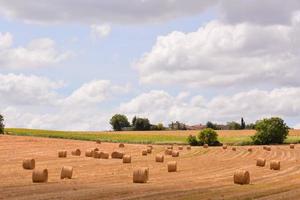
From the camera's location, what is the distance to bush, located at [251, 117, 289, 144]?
8781 cm

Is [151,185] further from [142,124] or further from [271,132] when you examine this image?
[142,124]

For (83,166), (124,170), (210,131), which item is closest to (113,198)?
(124,170)

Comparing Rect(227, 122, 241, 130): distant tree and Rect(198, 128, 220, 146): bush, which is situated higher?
Rect(227, 122, 241, 130): distant tree

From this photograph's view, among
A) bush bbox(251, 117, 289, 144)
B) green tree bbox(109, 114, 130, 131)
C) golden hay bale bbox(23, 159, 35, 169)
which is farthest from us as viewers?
green tree bbox(109, 114, 130, 131)

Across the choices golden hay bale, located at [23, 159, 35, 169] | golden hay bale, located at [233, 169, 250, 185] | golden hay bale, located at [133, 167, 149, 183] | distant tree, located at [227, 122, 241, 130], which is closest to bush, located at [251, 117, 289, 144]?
golden hay bale, located at [23, 159, 35, 169]

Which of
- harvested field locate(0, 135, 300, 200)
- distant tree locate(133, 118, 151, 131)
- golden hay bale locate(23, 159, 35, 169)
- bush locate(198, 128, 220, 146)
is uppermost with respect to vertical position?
distant tree locate(133, 118, 151, 131)

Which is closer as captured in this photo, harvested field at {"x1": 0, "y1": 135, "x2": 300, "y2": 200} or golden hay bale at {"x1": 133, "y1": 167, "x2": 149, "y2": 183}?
harvested field at {"x1": 0, "y1": 135, "x2": 300, "y2": 200}

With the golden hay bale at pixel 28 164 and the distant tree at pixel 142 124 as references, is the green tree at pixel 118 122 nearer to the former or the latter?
the distant tree at pixel 142 124

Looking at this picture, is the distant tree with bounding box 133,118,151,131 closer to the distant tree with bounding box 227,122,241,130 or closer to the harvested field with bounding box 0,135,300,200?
the distant tree with bounding box 227,122,241,130

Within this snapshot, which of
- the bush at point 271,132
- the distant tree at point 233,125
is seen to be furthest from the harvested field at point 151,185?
the distant tree at point 233,125

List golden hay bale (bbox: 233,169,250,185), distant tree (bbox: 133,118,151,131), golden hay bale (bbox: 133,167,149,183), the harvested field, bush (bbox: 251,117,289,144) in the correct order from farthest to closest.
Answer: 1. distant tree (bbox: 133,118,151,131)
2. bush (bbox: 251,117,289,144)
3. golden hay bale (bbox: 233,169,250,185)
4. golden hay bale (bbox: 133,167,149,183)
5. the harvested field

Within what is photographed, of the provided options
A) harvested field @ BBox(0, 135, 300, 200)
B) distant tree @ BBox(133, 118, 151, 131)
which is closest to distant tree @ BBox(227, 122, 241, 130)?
distant tree @ BBox(133, 118, 151, 131)

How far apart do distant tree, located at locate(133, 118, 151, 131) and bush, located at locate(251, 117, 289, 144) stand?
218 feet

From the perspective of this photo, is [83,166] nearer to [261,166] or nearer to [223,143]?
[261,166]
